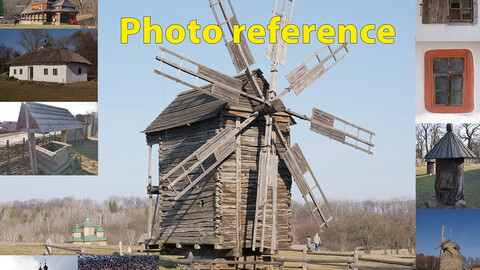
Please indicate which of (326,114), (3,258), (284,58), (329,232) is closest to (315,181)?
(326,114)

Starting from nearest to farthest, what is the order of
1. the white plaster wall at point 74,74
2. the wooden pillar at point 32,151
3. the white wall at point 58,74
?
the white wall at point 58,74 → the white plaster wall at point 74,74 → the wooden pillar at point 32,151

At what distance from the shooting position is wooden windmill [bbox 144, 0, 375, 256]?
2284 centimetres

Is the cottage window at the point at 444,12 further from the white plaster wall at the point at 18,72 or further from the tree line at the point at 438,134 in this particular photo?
the white plaster wall at the point at 18,72

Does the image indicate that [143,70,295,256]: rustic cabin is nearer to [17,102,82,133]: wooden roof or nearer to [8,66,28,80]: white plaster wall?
[8,66,28,80]: white plaster wall

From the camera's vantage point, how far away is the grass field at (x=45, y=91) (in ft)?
128

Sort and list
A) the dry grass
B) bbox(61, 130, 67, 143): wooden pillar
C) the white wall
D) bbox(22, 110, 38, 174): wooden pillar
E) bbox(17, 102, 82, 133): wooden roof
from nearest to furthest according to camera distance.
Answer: the dry grass
the white wall
bbox(17, 102, 82, 133): wooden roof
bbox(22, 110, 38, 174): wooden pillar
bbox(61, 130, 67, 143): wooden pillar

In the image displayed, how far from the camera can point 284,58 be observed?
24.4 m

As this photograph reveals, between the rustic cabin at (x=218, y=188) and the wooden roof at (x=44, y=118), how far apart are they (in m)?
17.1

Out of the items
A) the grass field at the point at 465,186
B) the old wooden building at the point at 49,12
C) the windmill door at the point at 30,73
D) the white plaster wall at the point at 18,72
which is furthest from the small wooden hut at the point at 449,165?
the white plaster wall at the point at 18,72

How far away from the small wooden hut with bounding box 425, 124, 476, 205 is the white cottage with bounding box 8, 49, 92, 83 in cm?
2147

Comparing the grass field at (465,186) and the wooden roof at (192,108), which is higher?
the wooden roof at (192,108)

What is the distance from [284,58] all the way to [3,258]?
498 inches

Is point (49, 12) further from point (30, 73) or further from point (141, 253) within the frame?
point (141, 253)

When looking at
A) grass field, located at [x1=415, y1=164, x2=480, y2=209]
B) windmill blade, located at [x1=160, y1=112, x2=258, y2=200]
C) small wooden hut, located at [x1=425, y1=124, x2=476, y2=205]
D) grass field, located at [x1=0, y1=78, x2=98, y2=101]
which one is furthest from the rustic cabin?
grass field, located at [x1=0, y1=78, x2=98, y2=101]
